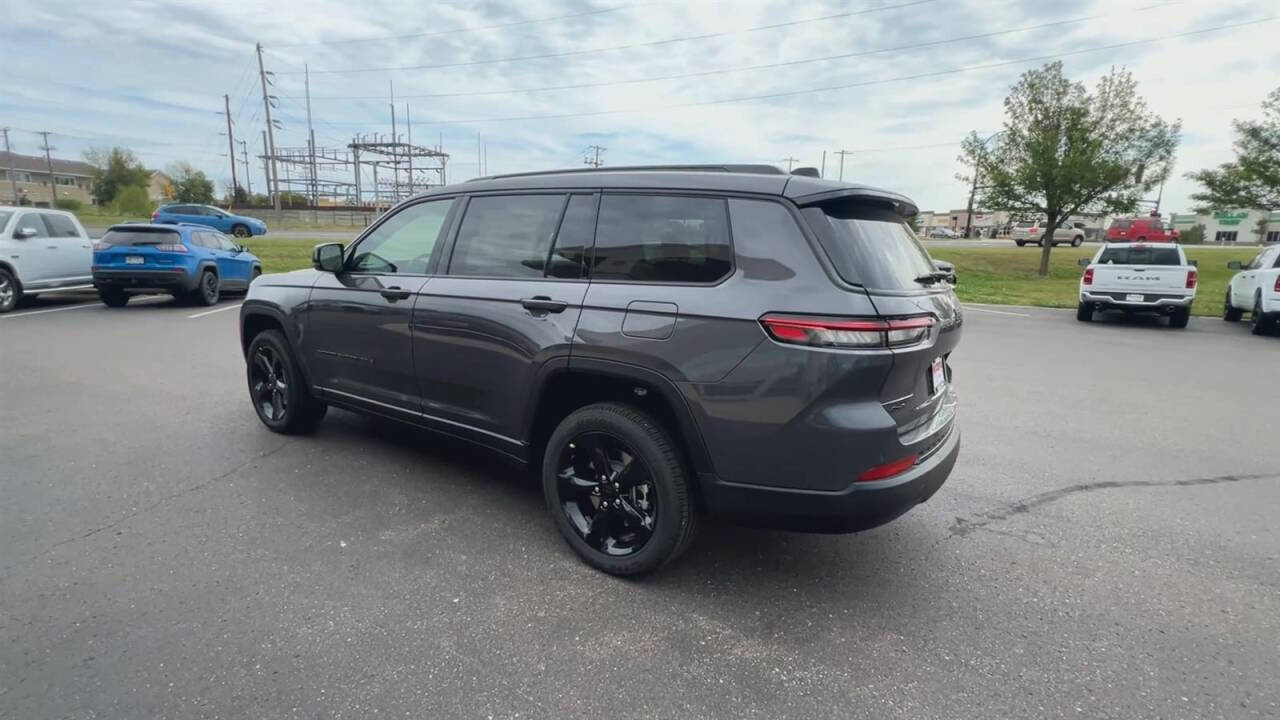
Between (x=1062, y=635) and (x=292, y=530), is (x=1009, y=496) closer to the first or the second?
(x=1062, y=635)

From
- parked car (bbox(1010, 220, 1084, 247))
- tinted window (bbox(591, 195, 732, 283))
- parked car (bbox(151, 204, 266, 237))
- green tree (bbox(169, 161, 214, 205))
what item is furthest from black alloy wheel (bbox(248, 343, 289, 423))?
green tree (bbox(169, 161, 214, 205))

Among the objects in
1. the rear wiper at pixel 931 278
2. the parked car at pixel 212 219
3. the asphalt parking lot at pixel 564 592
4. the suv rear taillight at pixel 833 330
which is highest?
the parked car at pixel 212 219

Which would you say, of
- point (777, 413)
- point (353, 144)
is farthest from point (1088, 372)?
point (353, 144)

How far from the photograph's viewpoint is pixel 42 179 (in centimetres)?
8850

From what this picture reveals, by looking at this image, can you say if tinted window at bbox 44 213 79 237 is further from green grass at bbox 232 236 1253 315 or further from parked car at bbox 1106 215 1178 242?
parked car at bbox 1106 215 1178 242

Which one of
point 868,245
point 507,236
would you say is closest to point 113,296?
point 507,236

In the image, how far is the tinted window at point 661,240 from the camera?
2.77 m

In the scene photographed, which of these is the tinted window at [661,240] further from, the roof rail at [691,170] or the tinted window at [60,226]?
the tinted window at [60,226]

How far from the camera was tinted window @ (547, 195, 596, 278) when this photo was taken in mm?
3145

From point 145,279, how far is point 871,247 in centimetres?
1312

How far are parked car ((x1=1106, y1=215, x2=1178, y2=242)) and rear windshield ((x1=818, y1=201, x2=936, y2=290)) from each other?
3683cm

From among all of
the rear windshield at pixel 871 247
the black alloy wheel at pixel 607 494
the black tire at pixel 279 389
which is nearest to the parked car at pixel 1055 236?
the rear windshield at pixel 871 247

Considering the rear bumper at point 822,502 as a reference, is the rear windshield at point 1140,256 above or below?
above

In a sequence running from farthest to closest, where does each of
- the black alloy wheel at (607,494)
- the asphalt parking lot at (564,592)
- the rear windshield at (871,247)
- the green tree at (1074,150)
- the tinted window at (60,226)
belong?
1. the green tree at (1074,150)
2. the tinted window at (60,226)
3. the black alloy wheel at (607,494)
4. the rear windshield at (871,247)
5. the asphalt parking lot at (564,592)
